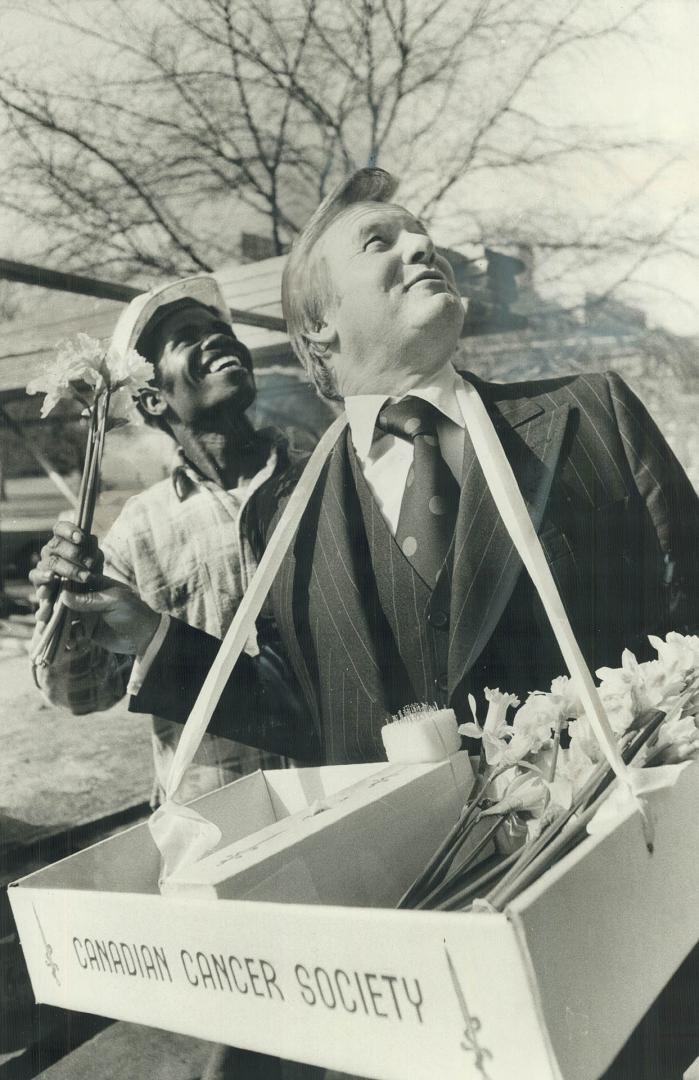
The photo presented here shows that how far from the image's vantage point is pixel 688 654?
1126mm

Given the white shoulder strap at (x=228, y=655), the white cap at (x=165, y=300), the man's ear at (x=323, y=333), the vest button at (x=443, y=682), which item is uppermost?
the white cap at (x=165, y=300)

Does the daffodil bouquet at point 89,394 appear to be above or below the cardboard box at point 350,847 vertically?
above

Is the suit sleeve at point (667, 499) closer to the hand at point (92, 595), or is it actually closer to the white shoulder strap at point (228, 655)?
the white shoulder strap at point (228, 655)

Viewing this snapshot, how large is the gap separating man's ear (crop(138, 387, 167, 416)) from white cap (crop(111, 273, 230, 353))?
0.10 m

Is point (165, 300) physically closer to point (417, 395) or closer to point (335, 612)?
point (417, 395)

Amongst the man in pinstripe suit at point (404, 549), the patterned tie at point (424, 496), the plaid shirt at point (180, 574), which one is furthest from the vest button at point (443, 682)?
the plaid shirt at point (180, 574)

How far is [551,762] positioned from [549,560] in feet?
1.09

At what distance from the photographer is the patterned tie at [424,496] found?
1.42m

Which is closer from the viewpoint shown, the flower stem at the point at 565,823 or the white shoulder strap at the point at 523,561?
the flower stem at the point at 565,823

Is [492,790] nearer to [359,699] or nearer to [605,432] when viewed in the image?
[359,699]

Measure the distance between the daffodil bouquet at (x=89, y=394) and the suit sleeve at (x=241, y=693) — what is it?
0.18m

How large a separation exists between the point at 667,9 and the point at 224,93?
28.8 inches

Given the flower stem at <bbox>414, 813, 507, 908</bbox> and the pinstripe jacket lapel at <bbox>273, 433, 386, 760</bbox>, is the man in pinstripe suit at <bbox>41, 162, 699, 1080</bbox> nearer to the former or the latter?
the pinstripe jacket lapel at <bbox>273, 433, 386, 760</bbox>

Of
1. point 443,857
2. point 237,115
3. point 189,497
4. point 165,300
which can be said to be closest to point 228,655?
point 443,857
